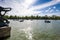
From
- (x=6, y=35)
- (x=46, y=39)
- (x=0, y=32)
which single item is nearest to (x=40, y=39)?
(x=46, y=39)

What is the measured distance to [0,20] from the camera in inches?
1134

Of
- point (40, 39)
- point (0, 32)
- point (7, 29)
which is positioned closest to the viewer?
point (0, 32)

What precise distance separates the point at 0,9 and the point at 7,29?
14.8 feet

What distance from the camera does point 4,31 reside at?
88.7ft

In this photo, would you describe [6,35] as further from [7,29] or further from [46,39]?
[46,39]

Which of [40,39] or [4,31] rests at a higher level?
[4,31]

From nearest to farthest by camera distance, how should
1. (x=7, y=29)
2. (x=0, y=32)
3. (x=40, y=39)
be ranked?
(x=0, y=32) → (x=7, y=29) → (x=40, y=39)

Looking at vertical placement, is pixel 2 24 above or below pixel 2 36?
above

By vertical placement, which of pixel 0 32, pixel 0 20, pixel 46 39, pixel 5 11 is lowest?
pixel 46 39

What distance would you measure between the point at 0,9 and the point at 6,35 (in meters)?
5.77

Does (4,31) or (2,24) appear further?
(2,24)

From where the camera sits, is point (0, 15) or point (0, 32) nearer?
point (0, 32)

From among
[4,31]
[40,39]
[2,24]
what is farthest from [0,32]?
[40,39]

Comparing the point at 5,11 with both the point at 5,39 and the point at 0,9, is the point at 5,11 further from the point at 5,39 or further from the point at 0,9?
the point at 5,39
